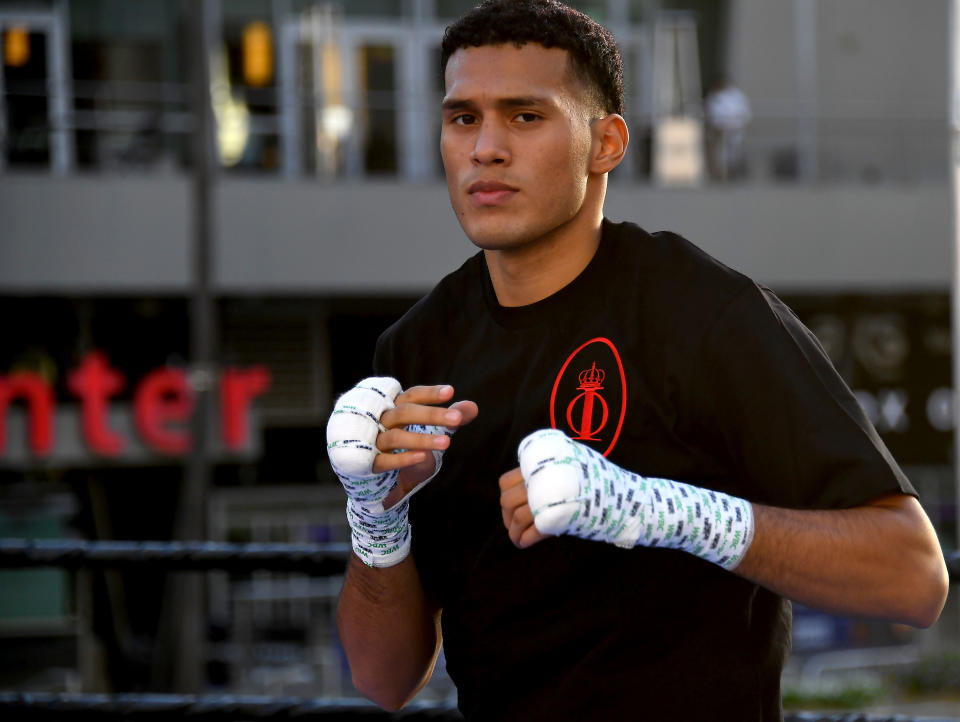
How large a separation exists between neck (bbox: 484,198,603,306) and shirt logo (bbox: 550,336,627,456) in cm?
12

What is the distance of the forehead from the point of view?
1.63 m

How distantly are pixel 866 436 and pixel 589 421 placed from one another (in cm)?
33

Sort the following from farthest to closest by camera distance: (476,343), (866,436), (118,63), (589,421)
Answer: (118,63) < (476,343) < (589,421) < (866,436)

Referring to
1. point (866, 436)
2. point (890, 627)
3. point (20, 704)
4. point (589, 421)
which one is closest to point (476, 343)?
point (589, 421)

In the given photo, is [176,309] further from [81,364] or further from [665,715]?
[665,715]

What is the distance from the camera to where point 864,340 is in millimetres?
13617

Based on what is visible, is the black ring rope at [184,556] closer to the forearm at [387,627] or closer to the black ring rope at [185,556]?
the black ring rope at [185,556]

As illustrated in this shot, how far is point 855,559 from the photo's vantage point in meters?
1.42

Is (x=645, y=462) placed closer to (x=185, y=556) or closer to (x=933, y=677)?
(x=185, y=556)

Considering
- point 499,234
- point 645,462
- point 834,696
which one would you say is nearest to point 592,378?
point 645,462

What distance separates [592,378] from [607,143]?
1.08ft

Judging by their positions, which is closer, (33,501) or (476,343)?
(476,343)

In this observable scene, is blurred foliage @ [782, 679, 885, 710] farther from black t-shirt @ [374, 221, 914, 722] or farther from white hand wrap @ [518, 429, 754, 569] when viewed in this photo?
white hand wrap @ [518, 429, 754, 569]

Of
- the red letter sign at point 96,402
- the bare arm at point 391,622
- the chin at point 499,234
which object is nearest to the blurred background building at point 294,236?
the red letter sign at point 96,402
